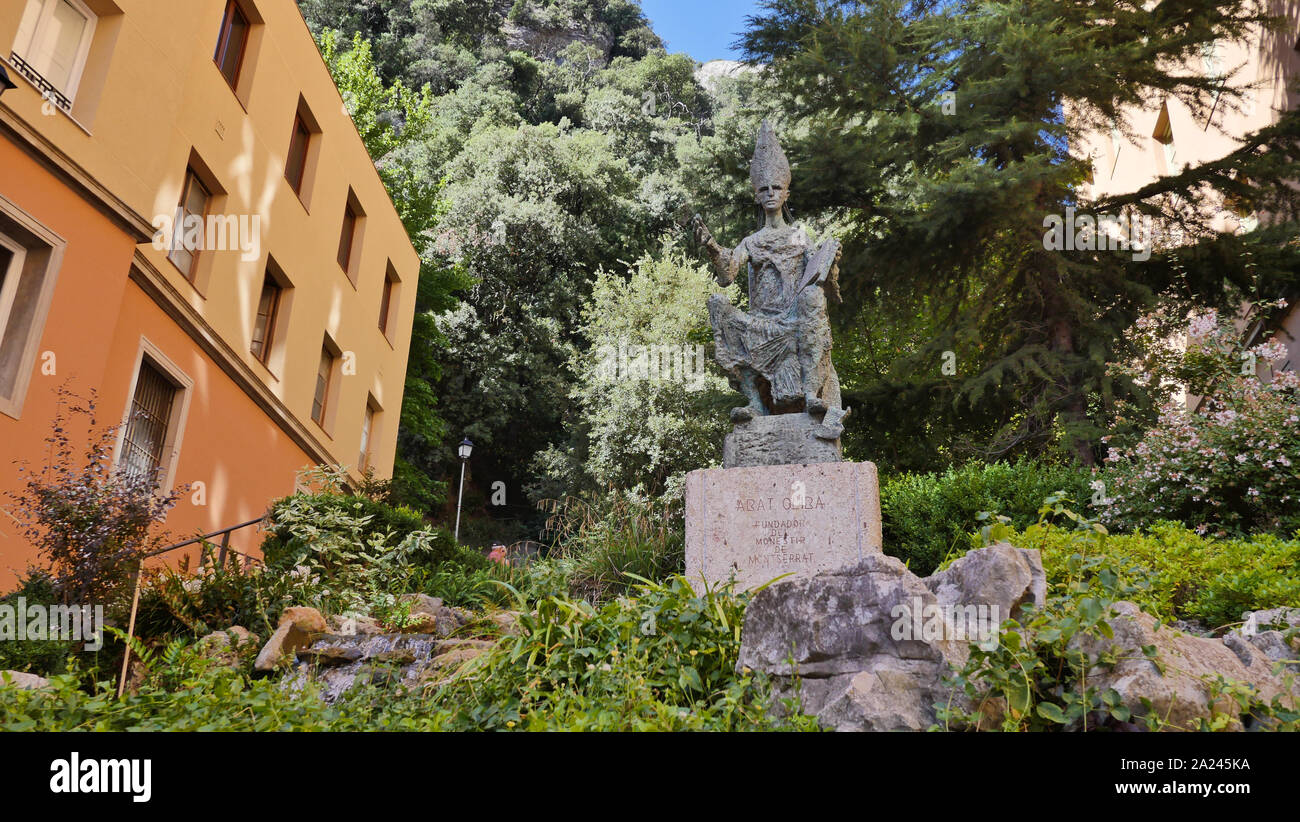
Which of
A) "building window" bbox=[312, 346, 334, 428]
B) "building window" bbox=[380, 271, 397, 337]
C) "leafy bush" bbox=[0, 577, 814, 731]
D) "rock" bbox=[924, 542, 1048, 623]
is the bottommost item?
"leafy bush" bbox=[0, 577, 814, 731]

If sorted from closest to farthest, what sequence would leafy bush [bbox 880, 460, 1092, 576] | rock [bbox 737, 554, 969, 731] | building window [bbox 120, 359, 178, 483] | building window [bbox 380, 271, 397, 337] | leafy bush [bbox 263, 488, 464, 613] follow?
rock [bbox 737, 554, 969, 731], leafy bush [bbox 263, 488, 464, 613], building window [bbox 120, 359, 178, 483], leafy bush [bbox 880, 460, 1092, 576], building window [bbox 380, 271, 397, 337]

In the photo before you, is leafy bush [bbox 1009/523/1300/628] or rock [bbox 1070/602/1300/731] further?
leafy bush [bbox 1009/523/1300/628]

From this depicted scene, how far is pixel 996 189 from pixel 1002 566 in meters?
10.6

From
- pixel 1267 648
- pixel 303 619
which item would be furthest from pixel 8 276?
pixel 1267 648

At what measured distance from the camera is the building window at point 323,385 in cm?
1753

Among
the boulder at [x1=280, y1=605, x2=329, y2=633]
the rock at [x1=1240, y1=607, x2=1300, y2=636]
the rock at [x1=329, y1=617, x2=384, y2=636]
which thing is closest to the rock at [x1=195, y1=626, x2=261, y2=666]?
the boulder at [x1=280, y1=605, x2=329, y2=633]

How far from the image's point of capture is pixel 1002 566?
3.43 m

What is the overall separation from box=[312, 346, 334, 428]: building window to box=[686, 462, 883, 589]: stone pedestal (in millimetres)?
12189

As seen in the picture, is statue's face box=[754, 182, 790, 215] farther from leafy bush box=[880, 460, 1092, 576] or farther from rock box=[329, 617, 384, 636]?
rock box=[329, 617, 384, 636]

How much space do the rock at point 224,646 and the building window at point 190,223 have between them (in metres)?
8.01

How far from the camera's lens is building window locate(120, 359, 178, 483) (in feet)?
35.9
